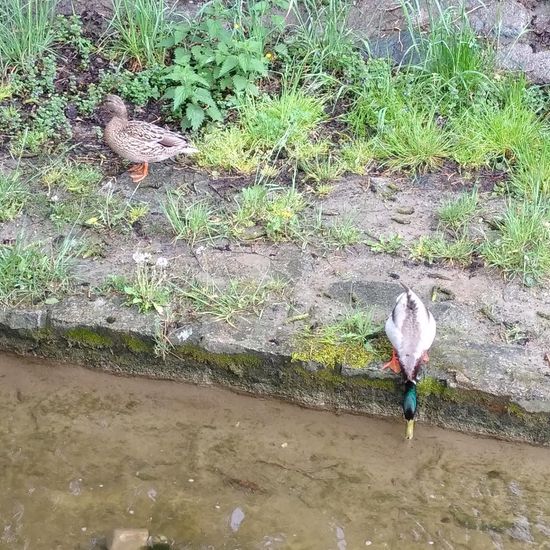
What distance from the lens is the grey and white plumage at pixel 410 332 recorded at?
14.0 feet

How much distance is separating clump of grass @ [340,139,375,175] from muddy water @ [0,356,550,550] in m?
2.02

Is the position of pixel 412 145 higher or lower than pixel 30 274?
higher

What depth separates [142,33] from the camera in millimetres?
6789

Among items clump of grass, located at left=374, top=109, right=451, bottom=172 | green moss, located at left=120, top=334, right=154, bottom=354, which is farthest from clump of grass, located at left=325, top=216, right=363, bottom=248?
green moss, located at left=120, top=334, right=154, bottom=354

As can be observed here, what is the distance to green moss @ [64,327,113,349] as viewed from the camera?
4.73 metres

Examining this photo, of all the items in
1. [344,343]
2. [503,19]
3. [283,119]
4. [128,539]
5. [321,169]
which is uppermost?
[503,19]

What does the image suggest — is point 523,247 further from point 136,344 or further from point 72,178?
point 72,178

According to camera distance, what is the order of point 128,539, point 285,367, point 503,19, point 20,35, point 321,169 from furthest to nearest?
point 503,19 → point 20,35 → point 321,169 → point 285,367 → point 128,539

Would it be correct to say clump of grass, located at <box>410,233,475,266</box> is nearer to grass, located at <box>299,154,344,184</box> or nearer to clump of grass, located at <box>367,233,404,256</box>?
clump of grass, located at <box>367,233,404,256</box>

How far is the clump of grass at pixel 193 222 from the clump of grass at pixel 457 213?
4.47 feet

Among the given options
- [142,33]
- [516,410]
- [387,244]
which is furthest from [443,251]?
[142,33]

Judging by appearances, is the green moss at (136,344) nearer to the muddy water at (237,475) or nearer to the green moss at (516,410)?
the muddy water at (237,475)

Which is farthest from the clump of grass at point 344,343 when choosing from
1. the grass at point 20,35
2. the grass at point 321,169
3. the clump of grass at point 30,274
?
the grass at point 20,35

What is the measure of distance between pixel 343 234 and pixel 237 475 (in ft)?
5.52
